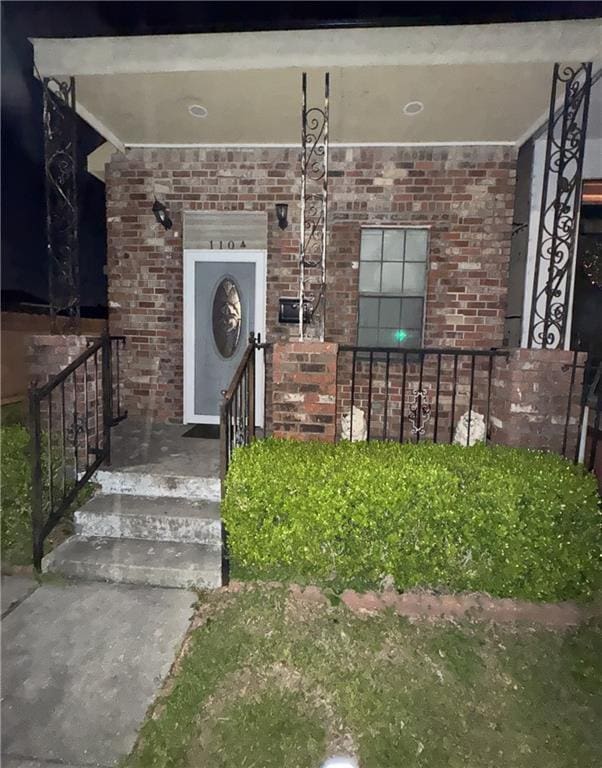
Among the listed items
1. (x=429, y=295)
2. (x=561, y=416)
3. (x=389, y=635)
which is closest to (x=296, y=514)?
(x=389, y=635)

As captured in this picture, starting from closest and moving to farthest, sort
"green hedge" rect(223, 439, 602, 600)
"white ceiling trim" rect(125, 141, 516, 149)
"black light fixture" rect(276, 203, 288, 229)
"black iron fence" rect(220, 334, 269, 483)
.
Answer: "green hedge" rect(223, 439, 602, 600) < "black iron fence" rect(220, 334, 269, 483) < "white ceiling trim" rect(125, 141, 516, 149) < "black light fixture" rect(276, 203, 288, 229)

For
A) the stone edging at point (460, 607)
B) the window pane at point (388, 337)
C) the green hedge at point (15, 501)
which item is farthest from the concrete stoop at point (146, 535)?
the window pane at point (388, 337)

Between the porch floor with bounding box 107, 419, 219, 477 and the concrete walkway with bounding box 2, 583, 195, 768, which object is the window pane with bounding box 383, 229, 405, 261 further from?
the concrete walkway with bounding box 2, 583, 195, 768

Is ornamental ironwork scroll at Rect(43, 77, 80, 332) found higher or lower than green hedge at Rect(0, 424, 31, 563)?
higher

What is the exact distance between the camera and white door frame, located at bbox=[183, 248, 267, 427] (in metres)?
5.39

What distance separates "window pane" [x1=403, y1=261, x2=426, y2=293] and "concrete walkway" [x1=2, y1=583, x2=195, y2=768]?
4038 mm

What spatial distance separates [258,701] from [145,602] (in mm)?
1076

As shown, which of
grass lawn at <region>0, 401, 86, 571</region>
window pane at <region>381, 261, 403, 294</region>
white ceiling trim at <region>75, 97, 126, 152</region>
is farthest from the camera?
window pane at <region>381, 261, 403, 294</region>

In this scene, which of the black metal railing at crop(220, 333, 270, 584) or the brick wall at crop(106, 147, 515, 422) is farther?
the brick wall at crop(106, 147, 515, 422)

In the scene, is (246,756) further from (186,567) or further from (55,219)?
(55,219)

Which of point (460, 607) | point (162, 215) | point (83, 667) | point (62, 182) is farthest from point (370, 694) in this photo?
point (162, 215)

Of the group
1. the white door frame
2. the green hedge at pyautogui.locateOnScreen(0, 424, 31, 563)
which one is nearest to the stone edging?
the green hedge at pyautogui.locateOnScreen(0, 424, 31, 563)

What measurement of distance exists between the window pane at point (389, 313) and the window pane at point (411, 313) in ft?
0.19

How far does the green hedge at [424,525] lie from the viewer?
2.75 m
